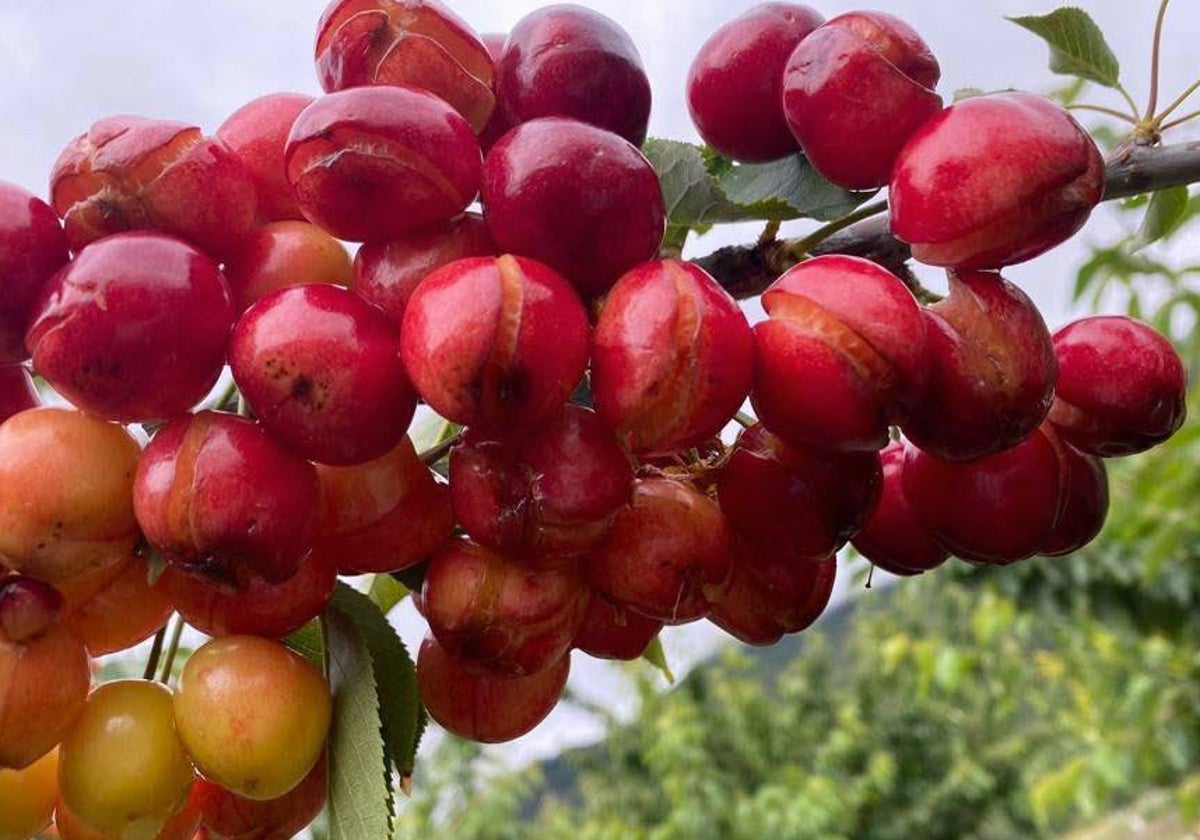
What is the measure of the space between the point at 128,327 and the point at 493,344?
0.24 metres

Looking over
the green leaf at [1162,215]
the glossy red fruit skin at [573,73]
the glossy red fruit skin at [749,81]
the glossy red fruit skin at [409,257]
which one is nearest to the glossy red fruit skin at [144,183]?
the glossy red fruit skin at [409,257]

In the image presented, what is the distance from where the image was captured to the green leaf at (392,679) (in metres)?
1.07

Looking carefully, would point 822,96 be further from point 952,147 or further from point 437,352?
point 437,352

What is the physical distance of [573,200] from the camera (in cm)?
84

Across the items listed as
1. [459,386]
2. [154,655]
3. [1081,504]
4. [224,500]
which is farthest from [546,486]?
[1081,504]

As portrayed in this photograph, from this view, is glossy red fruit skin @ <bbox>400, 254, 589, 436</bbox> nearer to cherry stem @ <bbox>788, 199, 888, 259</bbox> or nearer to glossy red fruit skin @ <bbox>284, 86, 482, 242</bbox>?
glossy red fruit skin @ <bbox>284, 86, 482, 242</bbox>

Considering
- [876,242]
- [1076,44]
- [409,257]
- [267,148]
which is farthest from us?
[1076,44]

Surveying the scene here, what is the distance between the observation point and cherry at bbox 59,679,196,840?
35.8 inches

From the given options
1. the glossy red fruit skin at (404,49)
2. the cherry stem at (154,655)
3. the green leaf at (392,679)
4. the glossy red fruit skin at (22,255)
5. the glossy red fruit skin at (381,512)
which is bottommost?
the green leaf at (392,679)

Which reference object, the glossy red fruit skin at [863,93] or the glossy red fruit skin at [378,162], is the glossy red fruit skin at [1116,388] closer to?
the glossy red fruit skin at [863,93]

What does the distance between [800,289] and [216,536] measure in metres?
0.43

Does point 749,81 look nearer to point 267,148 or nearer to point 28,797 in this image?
point 267,148

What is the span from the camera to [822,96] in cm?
99

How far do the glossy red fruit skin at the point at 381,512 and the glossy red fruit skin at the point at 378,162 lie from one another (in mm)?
168
